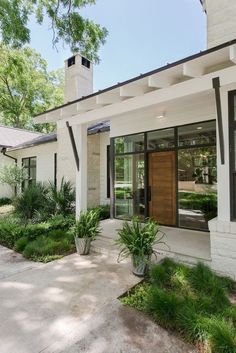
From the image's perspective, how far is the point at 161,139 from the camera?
7.19 metres

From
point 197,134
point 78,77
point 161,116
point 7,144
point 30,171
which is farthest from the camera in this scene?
point 7,144

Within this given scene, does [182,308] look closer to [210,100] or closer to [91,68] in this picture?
[210,100]

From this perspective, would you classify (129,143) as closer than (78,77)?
Yes

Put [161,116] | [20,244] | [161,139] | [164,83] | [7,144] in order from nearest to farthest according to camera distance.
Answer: [164,83] → [20,244] → [161,116] → [161,139] → [7,144]

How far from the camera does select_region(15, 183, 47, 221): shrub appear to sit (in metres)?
8.16

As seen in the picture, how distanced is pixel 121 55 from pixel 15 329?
1181 cm

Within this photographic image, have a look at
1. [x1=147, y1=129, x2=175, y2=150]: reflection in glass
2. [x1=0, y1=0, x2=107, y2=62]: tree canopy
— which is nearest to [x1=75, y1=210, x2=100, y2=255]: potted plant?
[x1=147, y1=129, x2=175, y2=150]: reflection in glass

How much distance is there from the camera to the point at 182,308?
114 inches

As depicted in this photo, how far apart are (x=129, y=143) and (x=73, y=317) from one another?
19.3 ft

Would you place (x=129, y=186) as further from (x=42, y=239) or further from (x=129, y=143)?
(x=42, y=239)

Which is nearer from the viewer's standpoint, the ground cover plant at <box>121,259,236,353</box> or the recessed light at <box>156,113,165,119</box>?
the ground cover plant at <box>121,259,236,353</box>

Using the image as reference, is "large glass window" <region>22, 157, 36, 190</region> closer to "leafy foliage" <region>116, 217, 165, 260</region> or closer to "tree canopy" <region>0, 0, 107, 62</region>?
"tree canopy" <region>0, 0, 107, 62</region>

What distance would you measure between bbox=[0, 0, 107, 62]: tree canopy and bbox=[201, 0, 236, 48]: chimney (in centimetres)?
400

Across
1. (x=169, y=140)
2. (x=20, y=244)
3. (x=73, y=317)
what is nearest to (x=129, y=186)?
(x=169, y=140)
